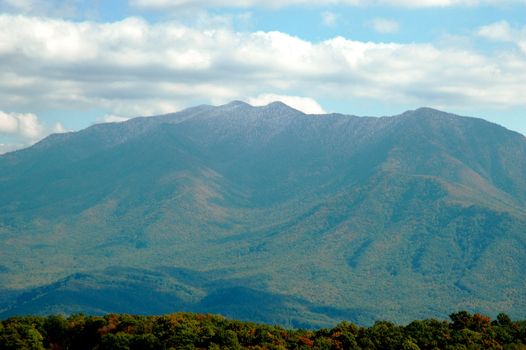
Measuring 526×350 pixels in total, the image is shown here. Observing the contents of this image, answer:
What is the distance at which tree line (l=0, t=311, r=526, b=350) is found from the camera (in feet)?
311

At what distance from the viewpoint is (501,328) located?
353 ft

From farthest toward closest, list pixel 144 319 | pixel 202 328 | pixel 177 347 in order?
pixel 144 319 → pixel 202 328 → pixel 177 347

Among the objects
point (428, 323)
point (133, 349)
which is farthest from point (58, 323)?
point (428, 323)

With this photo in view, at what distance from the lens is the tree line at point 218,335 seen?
9488cm

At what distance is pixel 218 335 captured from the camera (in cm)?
9662

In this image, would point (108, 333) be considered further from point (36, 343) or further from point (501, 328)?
point (501, 328)

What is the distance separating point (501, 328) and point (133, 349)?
137ft

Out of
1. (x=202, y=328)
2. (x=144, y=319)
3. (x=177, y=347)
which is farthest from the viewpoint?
(x=144, y=319)

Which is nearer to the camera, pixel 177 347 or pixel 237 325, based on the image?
pixel 177 347

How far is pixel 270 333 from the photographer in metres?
100

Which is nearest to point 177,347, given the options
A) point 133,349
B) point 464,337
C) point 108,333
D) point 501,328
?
point 133,349

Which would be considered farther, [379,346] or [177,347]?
[379,346]

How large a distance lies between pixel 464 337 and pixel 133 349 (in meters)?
35.0

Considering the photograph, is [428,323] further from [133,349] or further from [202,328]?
[133,349]
